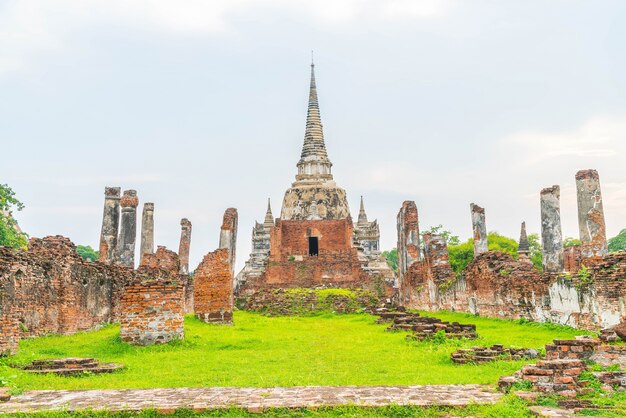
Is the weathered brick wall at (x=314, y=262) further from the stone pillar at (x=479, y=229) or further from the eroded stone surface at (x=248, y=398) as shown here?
the eroded stone surface at (x=248, y=398)

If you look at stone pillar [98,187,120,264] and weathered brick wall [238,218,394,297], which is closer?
stone pillar [98,187,120,264]

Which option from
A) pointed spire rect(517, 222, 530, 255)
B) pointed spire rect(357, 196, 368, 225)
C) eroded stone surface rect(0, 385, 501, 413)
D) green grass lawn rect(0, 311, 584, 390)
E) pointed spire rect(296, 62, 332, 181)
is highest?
pointed spire rect(296, 62, 332, 181)

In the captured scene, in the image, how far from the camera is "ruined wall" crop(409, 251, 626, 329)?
12023 mm

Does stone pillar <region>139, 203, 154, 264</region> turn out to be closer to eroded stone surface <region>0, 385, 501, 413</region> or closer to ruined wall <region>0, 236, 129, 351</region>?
ruined wall <region>0, 236, 129, 351</region>

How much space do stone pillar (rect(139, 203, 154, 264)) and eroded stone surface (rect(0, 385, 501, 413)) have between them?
17573 mm

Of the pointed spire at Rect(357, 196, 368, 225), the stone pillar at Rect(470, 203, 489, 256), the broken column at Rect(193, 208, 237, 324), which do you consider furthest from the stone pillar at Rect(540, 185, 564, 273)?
the pointed spire at Rect(357, 196, 368, 225)

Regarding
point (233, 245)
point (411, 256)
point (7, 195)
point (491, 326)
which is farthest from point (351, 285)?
point (491, 326)

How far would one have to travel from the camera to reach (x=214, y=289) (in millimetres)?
17172

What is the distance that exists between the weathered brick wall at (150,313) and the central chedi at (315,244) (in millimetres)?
23108

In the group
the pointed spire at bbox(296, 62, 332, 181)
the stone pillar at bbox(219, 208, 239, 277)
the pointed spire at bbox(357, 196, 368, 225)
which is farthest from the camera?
the pointed spire at bbox(357, 196, 368, 225)

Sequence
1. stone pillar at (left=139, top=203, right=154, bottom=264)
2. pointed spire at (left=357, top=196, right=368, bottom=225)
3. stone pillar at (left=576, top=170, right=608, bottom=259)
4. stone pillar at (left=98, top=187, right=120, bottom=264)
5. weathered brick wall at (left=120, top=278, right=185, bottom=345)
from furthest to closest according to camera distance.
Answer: pointed spire at (left=357, top=196, right=368, bottom=225)
stone pillar at (left=139, top=203, right=154, bottom=264)
stone pillar at (left=98, top=187, right=120, bottom=264)
stone pillar at (left=576, top=170, right=608, bottom=259)
weathered brick wall at (left=120, top=278, right=185, bottom=345)

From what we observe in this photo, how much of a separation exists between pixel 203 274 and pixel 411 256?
12745mm

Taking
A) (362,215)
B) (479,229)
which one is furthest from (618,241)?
(479,229)

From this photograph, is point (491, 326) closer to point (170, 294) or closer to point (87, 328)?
point (170, 294)
